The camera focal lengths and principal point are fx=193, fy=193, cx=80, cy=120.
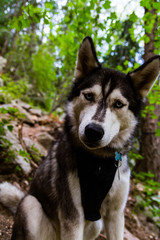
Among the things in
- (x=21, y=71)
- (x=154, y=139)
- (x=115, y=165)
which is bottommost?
(x=154, y=139)

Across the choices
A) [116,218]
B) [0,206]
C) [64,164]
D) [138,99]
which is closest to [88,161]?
[64,164]

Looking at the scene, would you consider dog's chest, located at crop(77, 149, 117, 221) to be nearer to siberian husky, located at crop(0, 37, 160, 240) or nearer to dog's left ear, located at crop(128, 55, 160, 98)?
siberian husky, located at crop(0, 37, 160, 240)

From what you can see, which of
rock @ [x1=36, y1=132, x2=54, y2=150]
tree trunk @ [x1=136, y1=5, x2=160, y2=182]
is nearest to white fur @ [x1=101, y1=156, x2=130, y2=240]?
tree trunk @ [x1=136, y1=5, x2=160, y2=182]

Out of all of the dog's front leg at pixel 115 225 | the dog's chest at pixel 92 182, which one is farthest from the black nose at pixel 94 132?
the dog's front leg at pixel 115 225

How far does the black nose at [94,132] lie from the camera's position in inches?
69.1

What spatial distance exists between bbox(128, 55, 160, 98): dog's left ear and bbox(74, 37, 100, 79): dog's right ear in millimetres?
461

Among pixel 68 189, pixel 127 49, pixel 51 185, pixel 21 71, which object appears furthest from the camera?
pixel 21 71

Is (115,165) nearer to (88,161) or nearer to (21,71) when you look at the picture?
(88,161)

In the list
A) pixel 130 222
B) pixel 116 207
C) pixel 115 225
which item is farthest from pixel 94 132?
pixel 130 222

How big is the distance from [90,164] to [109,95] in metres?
0.77

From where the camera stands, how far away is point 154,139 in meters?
5.35

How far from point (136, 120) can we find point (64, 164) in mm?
978

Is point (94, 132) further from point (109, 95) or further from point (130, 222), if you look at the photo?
point (130, 222)

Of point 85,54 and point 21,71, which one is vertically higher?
point 21,71
